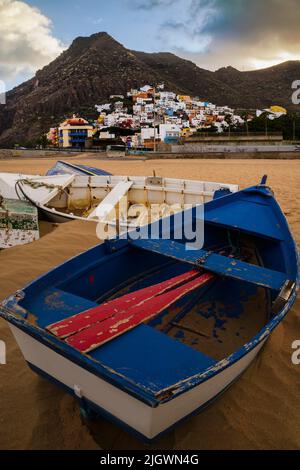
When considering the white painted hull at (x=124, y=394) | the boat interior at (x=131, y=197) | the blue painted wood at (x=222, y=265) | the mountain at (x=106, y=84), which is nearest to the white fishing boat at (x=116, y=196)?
the boat interior at (x=131, y=197)

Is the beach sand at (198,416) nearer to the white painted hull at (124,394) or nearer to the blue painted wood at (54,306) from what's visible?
the white painted hull at (124,394)

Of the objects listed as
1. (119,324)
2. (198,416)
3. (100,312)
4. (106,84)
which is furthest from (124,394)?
(106,84)

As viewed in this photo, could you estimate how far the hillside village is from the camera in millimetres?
55375

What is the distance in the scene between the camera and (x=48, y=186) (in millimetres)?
7117

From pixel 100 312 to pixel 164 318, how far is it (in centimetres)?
107

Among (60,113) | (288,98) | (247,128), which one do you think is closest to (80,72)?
(60,113)

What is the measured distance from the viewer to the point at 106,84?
402 feet

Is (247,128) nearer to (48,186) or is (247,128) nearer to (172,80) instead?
(48,186)

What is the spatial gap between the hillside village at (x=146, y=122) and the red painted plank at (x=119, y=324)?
3930 cm

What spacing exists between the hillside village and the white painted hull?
39.9m

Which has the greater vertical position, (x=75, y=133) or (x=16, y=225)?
(x=75, y=133)

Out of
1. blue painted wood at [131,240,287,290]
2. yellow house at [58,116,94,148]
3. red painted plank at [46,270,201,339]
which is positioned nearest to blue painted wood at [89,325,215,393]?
red painted plank at [46,270,201,339]

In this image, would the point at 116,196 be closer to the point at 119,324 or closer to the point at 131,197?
the point at 131,197

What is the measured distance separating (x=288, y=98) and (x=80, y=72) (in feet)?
293
